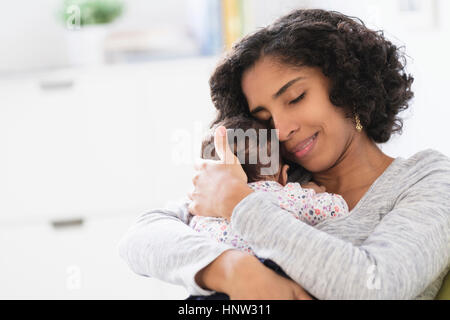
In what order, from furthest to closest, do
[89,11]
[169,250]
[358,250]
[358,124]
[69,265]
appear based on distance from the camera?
1. [89,11]
2. [69,265]
3. [358,124]
4. [169,250]
5. [358,250]

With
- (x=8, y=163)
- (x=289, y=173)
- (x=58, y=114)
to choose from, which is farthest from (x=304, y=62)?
(x=8, y=163)

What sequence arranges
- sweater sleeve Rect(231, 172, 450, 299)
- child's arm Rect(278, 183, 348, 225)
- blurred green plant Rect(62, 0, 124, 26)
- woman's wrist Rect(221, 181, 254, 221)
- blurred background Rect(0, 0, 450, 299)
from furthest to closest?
blurred green plant Rect(62, 0, 124, 26)
blurred background Rect(0, 0, 450, 299)
child's arm Rect(278, 183, 348, 225)
woman's wrist Rect(221, 181, 254, 221)
sweater sleeve Rect(231, 172, 450, 299)

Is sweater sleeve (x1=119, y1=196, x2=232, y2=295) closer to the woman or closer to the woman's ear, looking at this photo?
the woman

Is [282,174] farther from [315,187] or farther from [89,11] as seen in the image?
[89,11]

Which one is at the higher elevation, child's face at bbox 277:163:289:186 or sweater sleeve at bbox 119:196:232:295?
child's face at bbox 277:163:289:186

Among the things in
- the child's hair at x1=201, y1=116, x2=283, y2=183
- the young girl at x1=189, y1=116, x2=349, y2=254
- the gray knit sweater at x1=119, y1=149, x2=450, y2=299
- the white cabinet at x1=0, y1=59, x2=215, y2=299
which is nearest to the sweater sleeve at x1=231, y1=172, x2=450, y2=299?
the gray knit sweater at x1=119, y1=149, x2=450, y2=299

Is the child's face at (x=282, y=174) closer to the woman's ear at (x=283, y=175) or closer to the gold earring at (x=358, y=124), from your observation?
the woman's ear at (x=283, y=175)

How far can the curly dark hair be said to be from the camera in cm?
109

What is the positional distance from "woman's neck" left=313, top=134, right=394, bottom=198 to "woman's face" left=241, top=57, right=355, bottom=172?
0.05 m

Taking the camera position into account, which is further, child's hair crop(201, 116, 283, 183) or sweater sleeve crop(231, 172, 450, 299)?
child's hair crop(201, 116, 283, 183)

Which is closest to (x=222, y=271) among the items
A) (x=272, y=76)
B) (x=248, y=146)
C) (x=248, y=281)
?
(x=248, y=281)

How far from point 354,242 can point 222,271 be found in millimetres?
255

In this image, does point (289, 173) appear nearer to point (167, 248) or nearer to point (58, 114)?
point (167, 248)

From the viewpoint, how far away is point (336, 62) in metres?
1.09
